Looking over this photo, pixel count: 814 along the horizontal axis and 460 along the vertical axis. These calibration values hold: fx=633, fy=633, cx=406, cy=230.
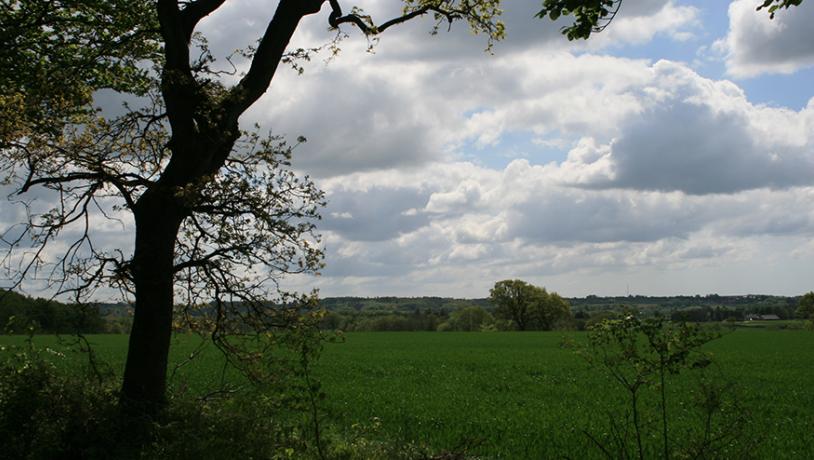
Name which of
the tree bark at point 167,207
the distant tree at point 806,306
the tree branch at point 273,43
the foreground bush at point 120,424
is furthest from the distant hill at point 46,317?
the distant tree at point 806,306

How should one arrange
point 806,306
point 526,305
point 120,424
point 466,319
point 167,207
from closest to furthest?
1. point 120,424
2. point 167,207
3. point 526,305
4. point 806,306
5. point 466,319

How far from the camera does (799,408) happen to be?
1822 centimetres

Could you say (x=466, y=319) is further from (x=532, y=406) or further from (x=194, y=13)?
(x=194, y=13)

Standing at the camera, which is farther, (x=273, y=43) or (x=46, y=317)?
(x=273, y=43)

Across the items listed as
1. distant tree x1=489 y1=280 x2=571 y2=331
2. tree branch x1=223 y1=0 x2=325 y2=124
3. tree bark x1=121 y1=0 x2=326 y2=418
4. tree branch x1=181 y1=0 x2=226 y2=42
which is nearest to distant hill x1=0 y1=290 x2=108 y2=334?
tree bark x1=121 y1=0 x2=326 y2=418

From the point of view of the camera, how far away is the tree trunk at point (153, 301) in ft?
30.2

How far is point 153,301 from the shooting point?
9.30 metres

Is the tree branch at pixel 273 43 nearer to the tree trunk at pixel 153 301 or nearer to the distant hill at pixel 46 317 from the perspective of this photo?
the tree trunk at pixel 153 301

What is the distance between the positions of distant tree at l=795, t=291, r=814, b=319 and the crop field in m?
89.5

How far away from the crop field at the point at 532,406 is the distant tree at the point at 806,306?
294 feet

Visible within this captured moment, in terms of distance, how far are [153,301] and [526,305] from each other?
94.0 meters

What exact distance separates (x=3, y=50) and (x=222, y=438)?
11.0m

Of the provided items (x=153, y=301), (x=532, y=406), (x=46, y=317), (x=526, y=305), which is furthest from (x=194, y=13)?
(x=526, y=305)

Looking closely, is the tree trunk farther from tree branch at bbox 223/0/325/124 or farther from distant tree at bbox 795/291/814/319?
distant tree at bbox 795/291/814/319
